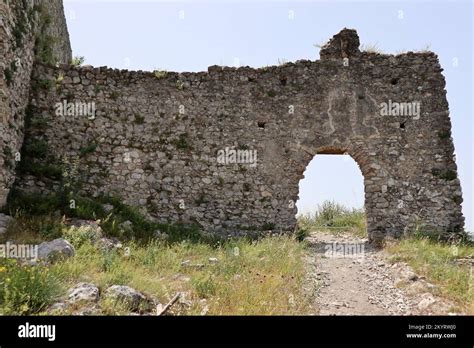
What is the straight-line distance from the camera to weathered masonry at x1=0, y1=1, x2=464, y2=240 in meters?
10.5

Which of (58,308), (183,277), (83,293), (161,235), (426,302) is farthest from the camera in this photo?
(161,235)

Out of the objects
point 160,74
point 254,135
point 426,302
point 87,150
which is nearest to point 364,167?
point 254,135

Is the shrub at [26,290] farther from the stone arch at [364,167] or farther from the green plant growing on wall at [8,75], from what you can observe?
the stone arch at [364,167]

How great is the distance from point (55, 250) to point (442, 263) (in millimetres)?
6939

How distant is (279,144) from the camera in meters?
11.2

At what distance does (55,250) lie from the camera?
21.2ft

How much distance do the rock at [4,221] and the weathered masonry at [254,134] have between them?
90.9 inches

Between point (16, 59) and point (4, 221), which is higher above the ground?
point (16, 59)

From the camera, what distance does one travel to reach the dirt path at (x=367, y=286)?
6051 millimetres

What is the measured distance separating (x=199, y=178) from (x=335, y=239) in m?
4.60
